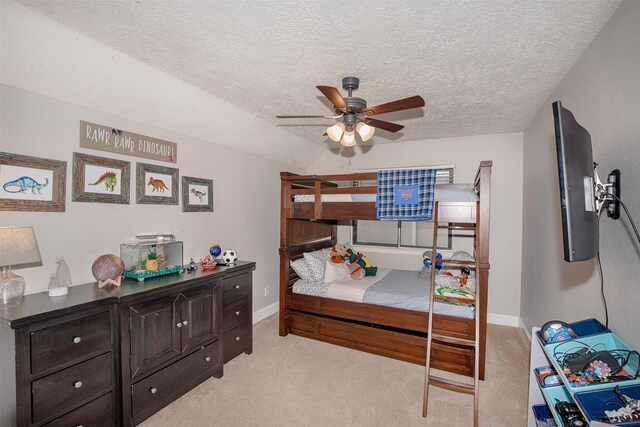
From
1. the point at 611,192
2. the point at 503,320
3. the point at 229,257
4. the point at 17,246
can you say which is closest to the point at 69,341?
the point at 17,246

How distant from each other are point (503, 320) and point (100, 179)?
4.95 metres

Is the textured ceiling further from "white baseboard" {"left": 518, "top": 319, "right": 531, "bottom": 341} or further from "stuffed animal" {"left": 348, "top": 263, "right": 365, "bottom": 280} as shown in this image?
"white baseboard" {"left": 518, "top": 319, "right": 531, "bottom": 341}

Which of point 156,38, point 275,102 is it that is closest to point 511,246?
point 275,102

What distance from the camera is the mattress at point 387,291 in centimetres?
280

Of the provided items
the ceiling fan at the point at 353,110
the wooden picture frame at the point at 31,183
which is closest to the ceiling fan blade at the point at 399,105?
the ceiling fan at the point at 353,110

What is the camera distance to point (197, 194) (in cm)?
312

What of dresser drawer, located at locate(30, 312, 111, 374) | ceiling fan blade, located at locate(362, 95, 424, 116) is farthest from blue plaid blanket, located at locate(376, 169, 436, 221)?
dresser drawer, located at locate(30, 312, 111, 374)

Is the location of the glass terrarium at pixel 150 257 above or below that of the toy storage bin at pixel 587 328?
above

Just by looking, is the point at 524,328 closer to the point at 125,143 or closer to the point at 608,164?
the point at 608,164

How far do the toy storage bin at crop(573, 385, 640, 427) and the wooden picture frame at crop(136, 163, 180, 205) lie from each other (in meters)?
3.13

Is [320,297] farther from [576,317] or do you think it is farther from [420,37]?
[420,37]

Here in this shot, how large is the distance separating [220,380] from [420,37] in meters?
3.13

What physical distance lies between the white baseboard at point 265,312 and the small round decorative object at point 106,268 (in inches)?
84.0

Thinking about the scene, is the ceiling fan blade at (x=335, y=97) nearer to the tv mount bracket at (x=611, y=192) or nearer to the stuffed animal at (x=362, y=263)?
the tv mount bracket at (x=611, y=192)
